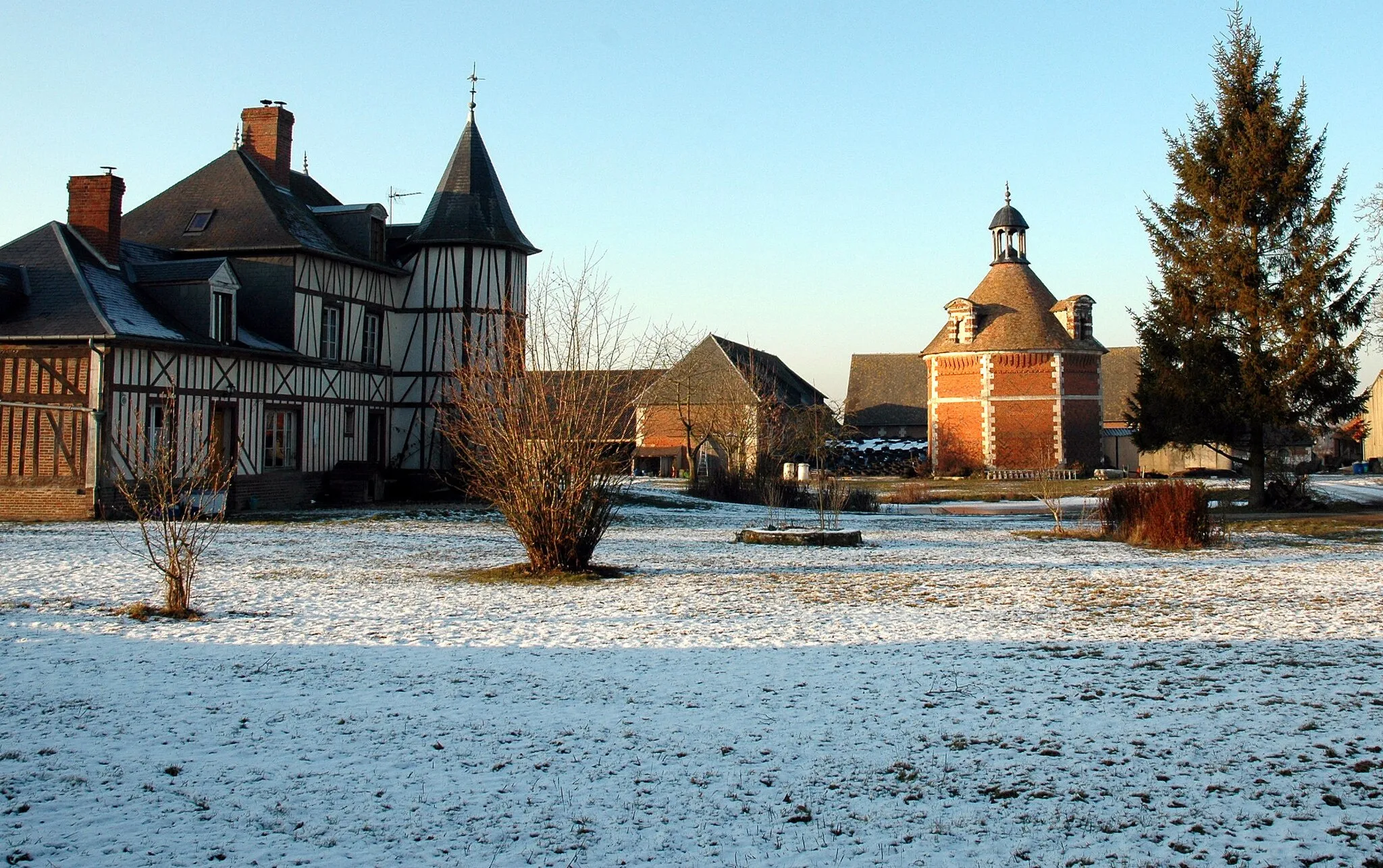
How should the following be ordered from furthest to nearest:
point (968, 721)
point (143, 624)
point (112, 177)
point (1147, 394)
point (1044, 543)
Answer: point (1147, 394) < point (112, 177) < point (1044, 543) < point (143, 624) < point (968, 721)

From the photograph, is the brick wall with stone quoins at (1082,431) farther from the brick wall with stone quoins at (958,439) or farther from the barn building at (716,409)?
the barn building at (716,409)

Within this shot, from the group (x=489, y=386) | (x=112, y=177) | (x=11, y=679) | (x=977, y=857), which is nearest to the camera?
(x=977, y=857)

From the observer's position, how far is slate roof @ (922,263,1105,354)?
44.2 m

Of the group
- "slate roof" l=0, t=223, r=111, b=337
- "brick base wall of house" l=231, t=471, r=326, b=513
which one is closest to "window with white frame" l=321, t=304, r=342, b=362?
"brick base wall of house" l=231, t=471, r=326, b=513

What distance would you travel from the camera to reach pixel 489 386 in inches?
Answer: 567

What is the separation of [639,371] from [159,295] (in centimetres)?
1695

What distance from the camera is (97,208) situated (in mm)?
20953

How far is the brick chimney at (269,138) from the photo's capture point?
26.5 meters

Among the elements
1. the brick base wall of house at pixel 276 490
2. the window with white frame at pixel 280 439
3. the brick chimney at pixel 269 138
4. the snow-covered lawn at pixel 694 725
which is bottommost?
the snow-covered lawn at pixel 694 725

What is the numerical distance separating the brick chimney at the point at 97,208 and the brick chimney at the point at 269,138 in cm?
565

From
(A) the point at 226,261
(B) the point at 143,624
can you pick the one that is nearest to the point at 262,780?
(B) the point at 143,624

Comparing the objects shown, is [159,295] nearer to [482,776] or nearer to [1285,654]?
[482,776]

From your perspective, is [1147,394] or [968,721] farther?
[1147,394]

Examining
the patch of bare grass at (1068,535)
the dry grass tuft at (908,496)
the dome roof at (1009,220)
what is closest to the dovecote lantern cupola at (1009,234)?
the dome roof at (1009,220)
